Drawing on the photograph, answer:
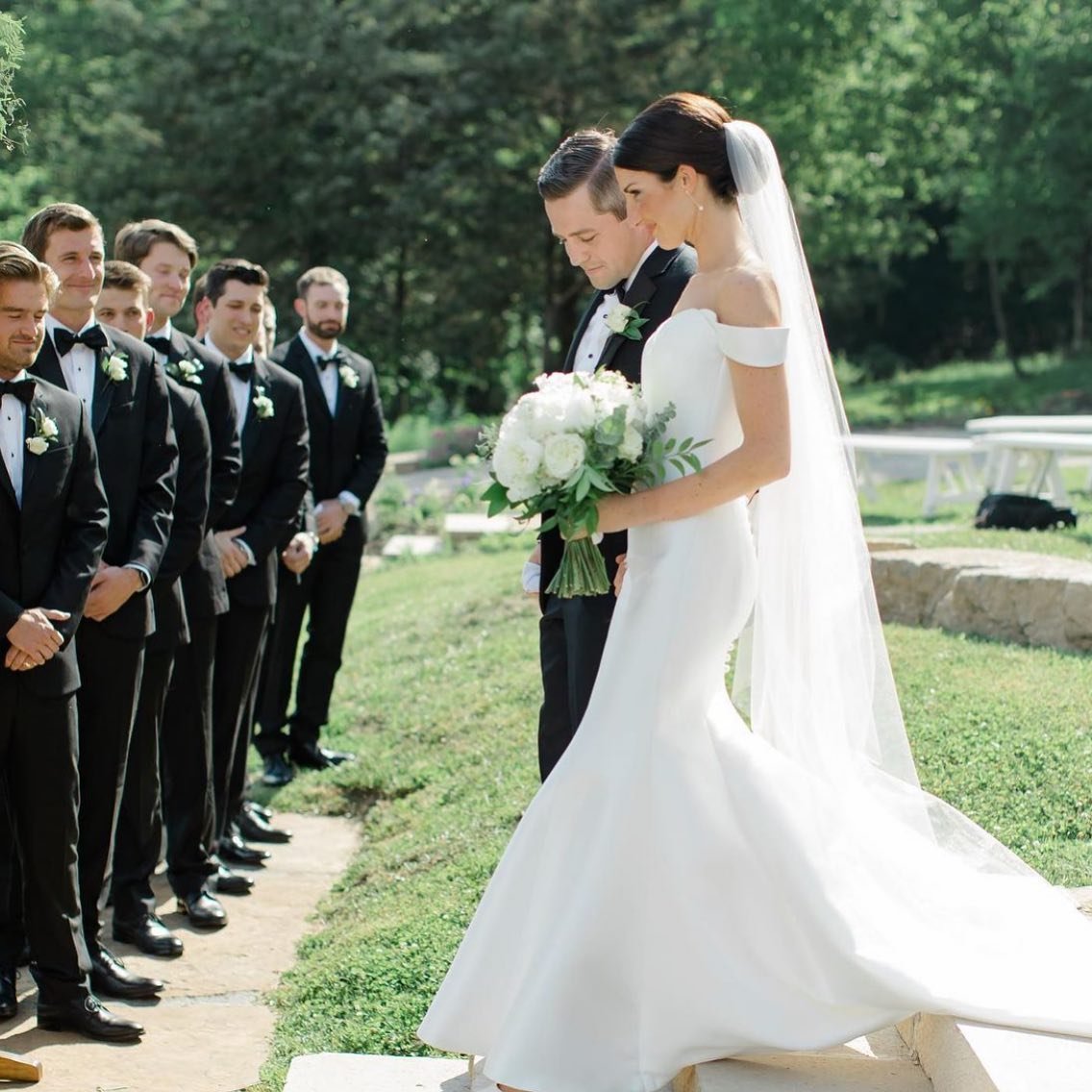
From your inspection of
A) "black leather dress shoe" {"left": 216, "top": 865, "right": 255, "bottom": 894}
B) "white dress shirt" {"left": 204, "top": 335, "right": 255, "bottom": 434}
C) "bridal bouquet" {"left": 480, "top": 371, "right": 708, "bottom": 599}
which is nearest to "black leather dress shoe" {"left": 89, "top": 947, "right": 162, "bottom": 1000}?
"black leather dress shoe" {"left": 216, "top": 865, "right": 255, "bottom": 894}

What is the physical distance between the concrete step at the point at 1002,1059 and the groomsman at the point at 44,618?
89.9 inches

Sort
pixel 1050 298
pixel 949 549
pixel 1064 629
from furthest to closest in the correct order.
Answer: pixel 1050 298 → pixel 949 549 → pixel 1064 629

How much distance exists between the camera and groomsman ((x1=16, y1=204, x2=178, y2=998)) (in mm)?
Answer: 4734

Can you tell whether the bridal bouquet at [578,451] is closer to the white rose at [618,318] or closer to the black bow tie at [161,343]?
the white rose at [618,318]

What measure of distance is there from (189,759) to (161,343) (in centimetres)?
152

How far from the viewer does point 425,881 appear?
554cm

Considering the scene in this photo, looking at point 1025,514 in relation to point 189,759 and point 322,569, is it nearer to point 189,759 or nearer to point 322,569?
point 322,569

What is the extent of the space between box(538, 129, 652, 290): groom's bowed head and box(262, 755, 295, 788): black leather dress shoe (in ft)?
13.1

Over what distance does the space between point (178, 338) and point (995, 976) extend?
12.2 ft

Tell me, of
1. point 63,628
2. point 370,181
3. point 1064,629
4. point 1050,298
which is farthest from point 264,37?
point 63,628

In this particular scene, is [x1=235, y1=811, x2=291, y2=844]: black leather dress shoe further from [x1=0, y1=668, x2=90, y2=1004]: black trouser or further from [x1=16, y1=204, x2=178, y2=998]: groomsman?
[x1=0, y1=668, x2=90, y2=1004]: black trouser

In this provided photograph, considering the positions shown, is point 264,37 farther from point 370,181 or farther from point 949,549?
point 949,549

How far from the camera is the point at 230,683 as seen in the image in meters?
6.12

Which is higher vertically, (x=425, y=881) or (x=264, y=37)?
(x=264, y=37)
